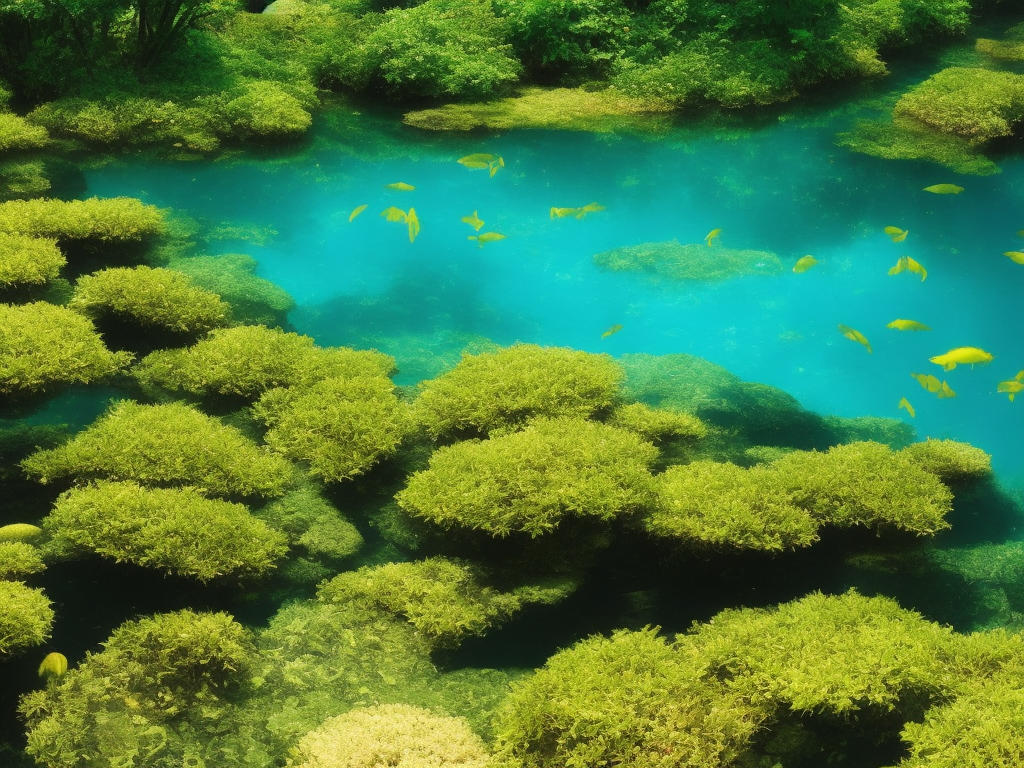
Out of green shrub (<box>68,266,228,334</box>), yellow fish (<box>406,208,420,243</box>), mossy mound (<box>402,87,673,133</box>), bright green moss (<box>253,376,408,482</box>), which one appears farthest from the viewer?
mossy mound (<box>402,87,673,133</box>)

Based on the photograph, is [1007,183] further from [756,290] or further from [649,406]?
[649,406]

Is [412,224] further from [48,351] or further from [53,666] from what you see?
[53,666]

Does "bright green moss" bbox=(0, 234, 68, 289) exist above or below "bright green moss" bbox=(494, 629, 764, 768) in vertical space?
above

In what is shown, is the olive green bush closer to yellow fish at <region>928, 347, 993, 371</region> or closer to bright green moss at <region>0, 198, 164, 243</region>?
bright green moss at <region>0, 198, 164, 243</region>

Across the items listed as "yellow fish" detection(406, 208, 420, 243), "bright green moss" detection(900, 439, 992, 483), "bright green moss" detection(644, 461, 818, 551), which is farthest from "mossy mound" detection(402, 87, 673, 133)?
"bright green moss" detection(644, 461, 818, 551)

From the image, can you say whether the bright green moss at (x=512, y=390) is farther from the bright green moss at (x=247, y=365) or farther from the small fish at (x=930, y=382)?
the small fish at (x=930, y=382)

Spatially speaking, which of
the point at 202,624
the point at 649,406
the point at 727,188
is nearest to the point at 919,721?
the point at 649,406
